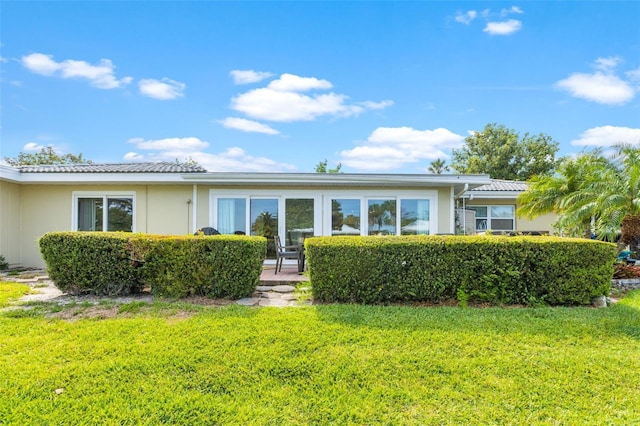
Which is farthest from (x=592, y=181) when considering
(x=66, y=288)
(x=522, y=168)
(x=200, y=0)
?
(x=522, y=168)

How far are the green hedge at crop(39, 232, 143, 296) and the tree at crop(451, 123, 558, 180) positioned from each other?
3093 cm

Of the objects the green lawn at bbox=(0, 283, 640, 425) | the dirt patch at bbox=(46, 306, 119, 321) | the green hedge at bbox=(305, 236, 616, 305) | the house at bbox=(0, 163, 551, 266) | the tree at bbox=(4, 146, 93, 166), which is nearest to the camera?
the green lawn at bbox=(0, 283, 640, 425)

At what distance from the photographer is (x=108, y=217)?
10.9m

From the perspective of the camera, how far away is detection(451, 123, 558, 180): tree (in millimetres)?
30984

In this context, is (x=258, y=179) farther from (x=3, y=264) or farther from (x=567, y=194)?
(x=567, y=194)

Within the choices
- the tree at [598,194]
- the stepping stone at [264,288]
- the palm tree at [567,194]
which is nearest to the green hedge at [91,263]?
the stepping stone at [264,288]

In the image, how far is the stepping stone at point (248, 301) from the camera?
6.00m

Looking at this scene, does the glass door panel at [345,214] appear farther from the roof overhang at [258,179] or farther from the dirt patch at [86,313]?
the dirt patch at [86,313]

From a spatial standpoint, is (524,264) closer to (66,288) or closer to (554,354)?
(554,354)

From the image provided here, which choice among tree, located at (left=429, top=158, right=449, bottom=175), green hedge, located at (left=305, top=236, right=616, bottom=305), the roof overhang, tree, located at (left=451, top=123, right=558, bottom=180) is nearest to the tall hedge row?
green hedge, located at (left=305, top=236, right=616, bottom=305)

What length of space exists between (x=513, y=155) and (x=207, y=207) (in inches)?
1193

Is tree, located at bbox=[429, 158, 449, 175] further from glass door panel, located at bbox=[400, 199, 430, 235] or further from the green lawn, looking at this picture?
Answer: the green lawn

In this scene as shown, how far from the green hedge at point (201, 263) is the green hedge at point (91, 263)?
0.38 meters

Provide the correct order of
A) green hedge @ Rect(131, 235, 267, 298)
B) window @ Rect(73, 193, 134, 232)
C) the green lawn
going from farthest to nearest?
window @ Rect(73, 193, 134, 232)
green hedge @ Rect(131, 235, 267, 298)
the green lawn
